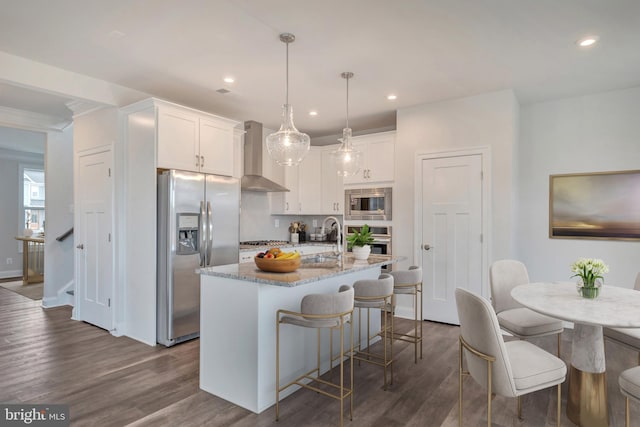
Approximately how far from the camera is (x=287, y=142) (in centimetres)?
303

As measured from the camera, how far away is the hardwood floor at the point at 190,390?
2281 millimetres

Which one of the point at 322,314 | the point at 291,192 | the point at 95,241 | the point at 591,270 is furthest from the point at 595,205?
the point at 95,241

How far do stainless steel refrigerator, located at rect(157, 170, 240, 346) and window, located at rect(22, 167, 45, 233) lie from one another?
20.4 ft

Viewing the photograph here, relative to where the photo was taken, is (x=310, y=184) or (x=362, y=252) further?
(x=310, y=184)

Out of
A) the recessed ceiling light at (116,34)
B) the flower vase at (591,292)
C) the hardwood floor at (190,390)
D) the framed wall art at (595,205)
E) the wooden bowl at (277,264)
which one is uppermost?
the recessed ceiling light at (116,34)

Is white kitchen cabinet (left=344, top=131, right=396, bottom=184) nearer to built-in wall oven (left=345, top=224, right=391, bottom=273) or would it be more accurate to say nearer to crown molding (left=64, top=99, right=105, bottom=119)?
built-in wall oven (left=345, top=224, right=391, bottom=273)

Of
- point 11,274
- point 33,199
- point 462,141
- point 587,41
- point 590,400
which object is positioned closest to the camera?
point 590,400

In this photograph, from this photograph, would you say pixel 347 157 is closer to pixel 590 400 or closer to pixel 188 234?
pixel 188 234

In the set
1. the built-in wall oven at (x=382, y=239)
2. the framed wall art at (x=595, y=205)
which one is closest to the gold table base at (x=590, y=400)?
the framed wall art at (x=595, y=205)

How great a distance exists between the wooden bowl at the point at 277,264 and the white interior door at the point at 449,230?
2.39m

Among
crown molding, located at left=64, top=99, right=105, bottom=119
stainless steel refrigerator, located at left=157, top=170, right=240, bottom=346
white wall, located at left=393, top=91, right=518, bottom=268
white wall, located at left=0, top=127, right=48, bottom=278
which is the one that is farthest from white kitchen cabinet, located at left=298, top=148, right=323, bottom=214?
white wall, located at left=0, top=127, right=48, bottom=278

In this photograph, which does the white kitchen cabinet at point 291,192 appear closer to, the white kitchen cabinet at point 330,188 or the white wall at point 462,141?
the white kitchen cabinet at point 330,188

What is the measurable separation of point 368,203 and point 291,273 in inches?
106

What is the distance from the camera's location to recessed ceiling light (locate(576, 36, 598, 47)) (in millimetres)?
2783
